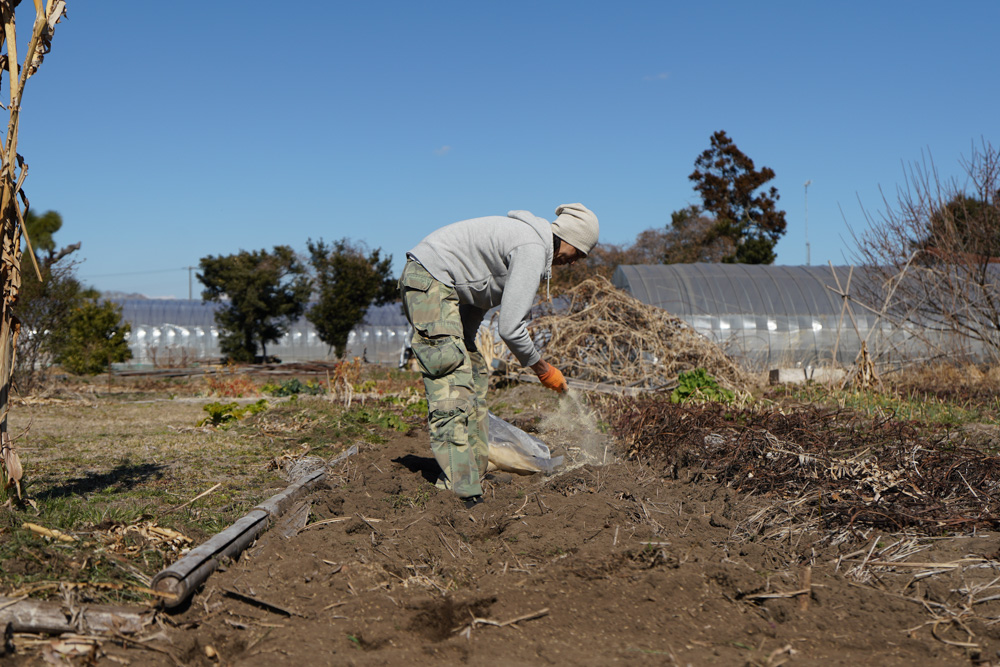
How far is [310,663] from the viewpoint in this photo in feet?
6.86

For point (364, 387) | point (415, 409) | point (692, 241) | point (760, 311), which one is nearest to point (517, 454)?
point (415, 409)

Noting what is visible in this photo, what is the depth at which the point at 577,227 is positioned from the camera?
4047 millimetres

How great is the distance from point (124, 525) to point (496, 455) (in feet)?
7.30

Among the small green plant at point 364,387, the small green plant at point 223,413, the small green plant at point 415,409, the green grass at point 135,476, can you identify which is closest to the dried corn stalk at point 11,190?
the green grass at point 135,476

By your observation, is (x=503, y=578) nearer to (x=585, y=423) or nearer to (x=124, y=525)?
(x=124, y=525)

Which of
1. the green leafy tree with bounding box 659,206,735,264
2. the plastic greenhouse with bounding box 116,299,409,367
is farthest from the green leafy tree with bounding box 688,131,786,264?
the plastic greenhouse with bounding box 116,299,409,367

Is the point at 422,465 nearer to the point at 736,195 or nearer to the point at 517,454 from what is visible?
the point at 517,454

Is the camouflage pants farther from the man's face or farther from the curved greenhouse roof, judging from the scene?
the curved greenhouse roof

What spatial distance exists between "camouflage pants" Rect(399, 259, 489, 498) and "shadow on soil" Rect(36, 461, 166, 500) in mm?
1808

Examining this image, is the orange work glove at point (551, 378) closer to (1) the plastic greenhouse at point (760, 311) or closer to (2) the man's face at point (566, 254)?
(2) the man's face at point (566, 254)

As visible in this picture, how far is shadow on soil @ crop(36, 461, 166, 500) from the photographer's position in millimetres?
3955

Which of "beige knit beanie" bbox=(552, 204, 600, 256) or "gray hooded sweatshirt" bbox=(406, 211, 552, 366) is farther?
"beige knit beanie" bbox=(552, 204, 600, 256)

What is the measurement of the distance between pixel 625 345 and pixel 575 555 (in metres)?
8.25

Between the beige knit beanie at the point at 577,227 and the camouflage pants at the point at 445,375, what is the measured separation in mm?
684
